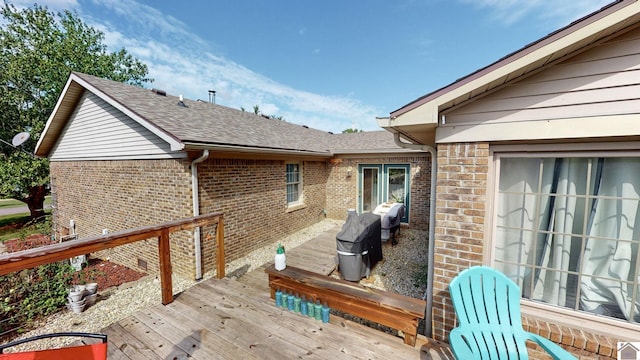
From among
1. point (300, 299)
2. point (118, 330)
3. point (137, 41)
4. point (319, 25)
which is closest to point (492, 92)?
point (300, 299)

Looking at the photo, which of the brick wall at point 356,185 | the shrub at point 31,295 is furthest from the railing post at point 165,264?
the brick wall at point 356,185

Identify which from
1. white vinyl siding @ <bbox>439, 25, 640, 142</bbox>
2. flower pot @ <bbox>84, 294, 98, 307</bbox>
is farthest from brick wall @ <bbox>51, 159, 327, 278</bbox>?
white vinyl siding @ <bbox>439, 25, 640, 142</bbox>

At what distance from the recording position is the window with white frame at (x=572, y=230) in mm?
2158

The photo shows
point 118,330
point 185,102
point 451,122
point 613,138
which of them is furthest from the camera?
point 185,102

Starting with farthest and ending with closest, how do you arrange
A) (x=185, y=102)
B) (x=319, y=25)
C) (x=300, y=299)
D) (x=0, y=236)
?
1. (x=0, y=236)
2. (x=319, y=25)
3. (x=185, y=102)
4. (x=300, y=299)

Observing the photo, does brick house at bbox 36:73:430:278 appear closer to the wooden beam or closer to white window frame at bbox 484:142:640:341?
the wooden beam

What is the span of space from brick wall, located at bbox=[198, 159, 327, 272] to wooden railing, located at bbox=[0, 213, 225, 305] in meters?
1.15

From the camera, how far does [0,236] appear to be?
1033cm

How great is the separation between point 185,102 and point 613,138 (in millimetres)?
9220

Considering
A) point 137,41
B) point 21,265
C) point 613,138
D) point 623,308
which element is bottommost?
point 623,308

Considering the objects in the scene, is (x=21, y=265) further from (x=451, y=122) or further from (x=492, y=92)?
(x=492, y=92)

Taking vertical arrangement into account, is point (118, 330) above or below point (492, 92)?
below

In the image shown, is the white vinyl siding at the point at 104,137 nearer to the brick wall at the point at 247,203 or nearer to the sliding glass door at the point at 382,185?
the brick wall at the point at 247,203

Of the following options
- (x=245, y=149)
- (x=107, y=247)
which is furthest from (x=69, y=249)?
(x=245, y=149)
